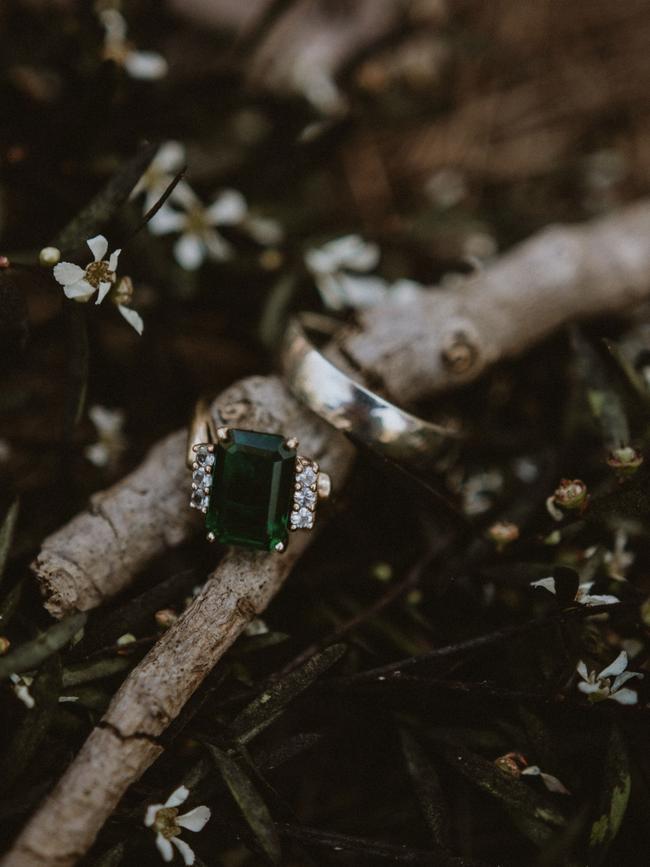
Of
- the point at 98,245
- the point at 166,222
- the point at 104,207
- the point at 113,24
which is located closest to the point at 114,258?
the point at 98,245

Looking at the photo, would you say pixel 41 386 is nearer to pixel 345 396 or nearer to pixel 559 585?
pixel 345 396

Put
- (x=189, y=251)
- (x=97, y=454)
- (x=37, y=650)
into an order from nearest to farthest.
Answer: (x=37, y=650)
(x=97, y=454)
(x=189, y=251)

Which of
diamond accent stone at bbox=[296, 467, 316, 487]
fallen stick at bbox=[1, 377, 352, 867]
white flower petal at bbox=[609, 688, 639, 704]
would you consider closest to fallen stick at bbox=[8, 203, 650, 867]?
fallen stick at bbox=[1, 377, 352, 867]

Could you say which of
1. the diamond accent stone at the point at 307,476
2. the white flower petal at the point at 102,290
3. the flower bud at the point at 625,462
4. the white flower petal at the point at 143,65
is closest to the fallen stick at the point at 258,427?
the diamond accent stone at the point at 307,476

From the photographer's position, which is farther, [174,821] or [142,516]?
[142,516]

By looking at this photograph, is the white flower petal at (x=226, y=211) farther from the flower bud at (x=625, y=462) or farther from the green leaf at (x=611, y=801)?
the green leaf at (x=611, y=801)

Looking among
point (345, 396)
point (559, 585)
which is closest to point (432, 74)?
point (345, 396)

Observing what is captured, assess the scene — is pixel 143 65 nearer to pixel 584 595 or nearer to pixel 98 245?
pixel 98 245
